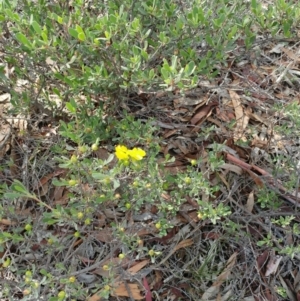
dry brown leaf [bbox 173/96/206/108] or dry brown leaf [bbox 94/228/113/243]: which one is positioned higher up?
dry brown leaf [bbox 173/96/206/108]

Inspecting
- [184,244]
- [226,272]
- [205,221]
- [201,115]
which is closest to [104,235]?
[184,244]

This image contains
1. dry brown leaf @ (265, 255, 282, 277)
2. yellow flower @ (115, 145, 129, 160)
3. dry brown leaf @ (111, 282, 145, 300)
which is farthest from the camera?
dry brown leaf @ (265, 255, 282, 277)

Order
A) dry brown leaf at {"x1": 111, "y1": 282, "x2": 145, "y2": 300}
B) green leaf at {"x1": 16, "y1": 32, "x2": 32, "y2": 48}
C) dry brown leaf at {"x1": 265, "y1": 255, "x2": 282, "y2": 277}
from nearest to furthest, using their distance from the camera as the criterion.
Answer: green leaf at {"x1": 16, "y1": 32, "x2": 32, "y2": 48} < dry brown leaf at {"x1": 111, "y1": 282, "x2": 145, "y2": 300} < dry brown leaf at {"x1": 265, "y1": 255, "x2": 282, "y2": 277}

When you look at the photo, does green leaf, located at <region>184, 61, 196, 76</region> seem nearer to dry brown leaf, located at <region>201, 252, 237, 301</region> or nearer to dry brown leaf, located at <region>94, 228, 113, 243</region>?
dry brown leaf, located at <region>94, 228, 113, 243</region>

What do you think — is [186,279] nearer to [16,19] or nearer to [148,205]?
[148,205]

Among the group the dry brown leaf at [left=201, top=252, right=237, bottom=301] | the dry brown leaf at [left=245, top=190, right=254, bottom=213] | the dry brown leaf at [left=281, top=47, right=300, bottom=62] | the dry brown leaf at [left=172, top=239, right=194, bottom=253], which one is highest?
the dry brown leaf at [left=281, top=47, right=300, bottom=62]

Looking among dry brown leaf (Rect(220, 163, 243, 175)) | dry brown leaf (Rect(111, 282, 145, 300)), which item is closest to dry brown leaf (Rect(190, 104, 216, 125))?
dry brown leaf (Rect(220, 163, 243, 175))

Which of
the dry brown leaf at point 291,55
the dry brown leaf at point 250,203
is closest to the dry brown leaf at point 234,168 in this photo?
the dry brown leaf at point 250,203

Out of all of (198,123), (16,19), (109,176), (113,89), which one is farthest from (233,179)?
(16,19)

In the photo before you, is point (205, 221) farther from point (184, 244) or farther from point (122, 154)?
point (122, 154)

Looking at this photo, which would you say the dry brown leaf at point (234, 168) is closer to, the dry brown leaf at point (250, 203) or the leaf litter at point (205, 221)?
the leaf litter at point (205, 221)
